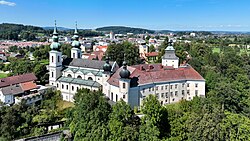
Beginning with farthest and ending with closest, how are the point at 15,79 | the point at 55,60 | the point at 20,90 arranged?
the point at 55,60 → the point at 15,79 → the point at 20,90

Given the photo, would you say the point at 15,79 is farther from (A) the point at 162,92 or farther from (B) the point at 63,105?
(A) the point at 162,92

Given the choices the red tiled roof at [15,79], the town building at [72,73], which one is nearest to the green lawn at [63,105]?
the town building at [72,73]

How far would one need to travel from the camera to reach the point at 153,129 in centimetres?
2931

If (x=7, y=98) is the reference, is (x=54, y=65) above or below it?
above

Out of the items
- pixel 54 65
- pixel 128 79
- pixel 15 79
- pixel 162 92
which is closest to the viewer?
pixel 128 79

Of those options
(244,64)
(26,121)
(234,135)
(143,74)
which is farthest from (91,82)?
(244,64)

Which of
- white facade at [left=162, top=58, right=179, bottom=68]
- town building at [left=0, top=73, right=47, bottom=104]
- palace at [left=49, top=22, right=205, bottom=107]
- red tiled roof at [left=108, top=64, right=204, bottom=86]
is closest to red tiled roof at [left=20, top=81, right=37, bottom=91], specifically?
town building at [left=0, top=73, right=47, bottom=104]

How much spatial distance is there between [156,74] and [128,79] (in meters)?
6.98

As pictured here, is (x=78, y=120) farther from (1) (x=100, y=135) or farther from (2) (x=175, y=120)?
(2) (x=175, y=120)

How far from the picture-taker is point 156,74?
43812mm

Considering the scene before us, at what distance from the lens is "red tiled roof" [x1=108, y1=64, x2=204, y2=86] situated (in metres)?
42.0

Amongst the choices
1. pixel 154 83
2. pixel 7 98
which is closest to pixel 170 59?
pixel 154 83

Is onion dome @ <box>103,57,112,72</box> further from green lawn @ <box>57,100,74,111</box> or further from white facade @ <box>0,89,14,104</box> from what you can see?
white facade @ <box>0,89,14,104</box>

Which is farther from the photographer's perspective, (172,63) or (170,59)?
(170,59)
